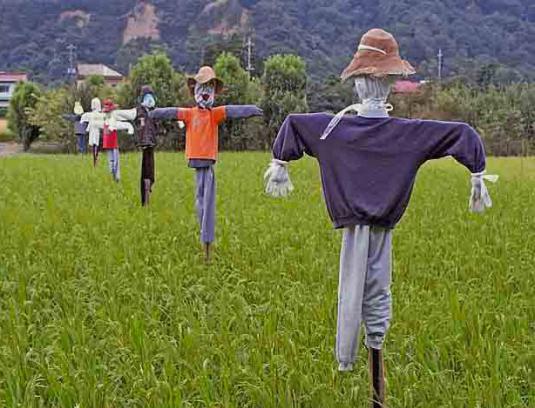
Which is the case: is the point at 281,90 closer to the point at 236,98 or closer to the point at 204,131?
the point at 236,98

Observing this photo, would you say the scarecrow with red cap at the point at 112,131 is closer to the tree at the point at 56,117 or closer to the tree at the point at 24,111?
the tree at the point at 56,117

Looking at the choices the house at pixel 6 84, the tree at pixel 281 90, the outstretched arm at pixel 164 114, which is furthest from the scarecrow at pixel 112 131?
the house at pixel 6 84

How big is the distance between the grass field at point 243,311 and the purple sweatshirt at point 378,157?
772 millimetres

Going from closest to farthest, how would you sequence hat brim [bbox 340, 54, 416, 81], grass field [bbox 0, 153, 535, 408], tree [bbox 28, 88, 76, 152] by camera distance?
1. hat brim [bbox 340, 54, 416, 81]
2. grass field [bbox 0, 153, 535, 408]
3. tree [bbox 28, 88, 76, 152]

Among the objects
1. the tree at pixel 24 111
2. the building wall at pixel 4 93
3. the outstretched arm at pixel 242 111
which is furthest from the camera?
the building wall at pixel 4 93

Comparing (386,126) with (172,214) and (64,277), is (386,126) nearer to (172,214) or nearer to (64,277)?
(64,277)

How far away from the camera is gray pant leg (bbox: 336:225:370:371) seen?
3.18 metres

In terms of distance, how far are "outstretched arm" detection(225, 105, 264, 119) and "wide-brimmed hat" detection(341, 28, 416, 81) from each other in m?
2.50

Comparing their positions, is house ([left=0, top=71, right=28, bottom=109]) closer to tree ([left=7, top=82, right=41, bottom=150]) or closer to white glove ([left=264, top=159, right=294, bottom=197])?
tree ([left=7, top=82, right=41, bottom=150])

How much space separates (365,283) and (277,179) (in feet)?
1.67

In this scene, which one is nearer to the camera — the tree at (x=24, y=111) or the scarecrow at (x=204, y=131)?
the scarecrow at (x=204, y=131)

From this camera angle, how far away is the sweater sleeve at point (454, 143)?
3064 millimetres

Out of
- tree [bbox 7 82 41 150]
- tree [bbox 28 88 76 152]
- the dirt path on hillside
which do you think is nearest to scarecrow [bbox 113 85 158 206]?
tree [bbox 28 88 76 152]

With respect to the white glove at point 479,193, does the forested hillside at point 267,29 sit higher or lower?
higher
